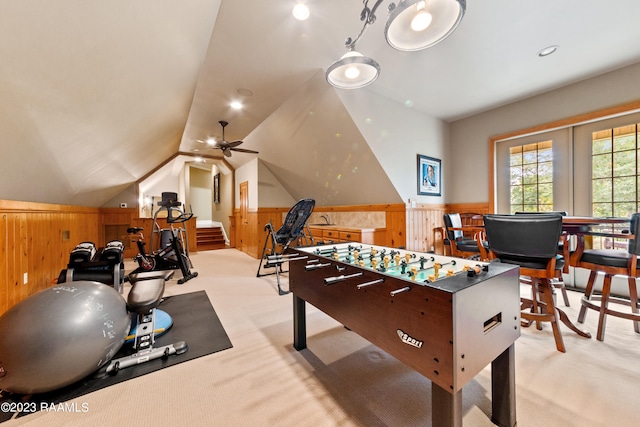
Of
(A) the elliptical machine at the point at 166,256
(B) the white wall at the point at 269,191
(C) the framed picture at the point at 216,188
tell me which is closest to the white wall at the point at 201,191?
(C) the framed picture at the point at 216,188

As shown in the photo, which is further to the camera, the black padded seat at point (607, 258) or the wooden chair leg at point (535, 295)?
the wooden chair leg at point (535, 295)

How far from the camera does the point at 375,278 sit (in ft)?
4.01

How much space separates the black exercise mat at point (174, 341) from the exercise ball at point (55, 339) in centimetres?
10

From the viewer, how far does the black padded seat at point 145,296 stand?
1.71 metres

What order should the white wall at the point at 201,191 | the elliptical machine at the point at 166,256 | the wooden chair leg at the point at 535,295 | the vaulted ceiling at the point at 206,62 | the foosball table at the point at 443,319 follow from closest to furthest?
the foosball table at the point at 443,319 < the vaulted ceiling at the point at 206,62 < the wooden chair leg at the point at 535,295 < the elliptical machine at the point at 166,256 < the white wall at the point at 201,191

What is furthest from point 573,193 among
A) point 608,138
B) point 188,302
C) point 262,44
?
point 188,302

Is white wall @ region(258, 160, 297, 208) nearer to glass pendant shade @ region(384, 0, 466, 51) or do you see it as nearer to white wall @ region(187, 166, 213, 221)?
glass pendant shade @ region(384, 0, 466, 51)

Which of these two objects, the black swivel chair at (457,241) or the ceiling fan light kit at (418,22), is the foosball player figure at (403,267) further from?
the black swivel chair at (457,241)

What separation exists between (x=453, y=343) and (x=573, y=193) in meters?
3.78

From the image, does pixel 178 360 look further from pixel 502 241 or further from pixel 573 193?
pixel 573 193

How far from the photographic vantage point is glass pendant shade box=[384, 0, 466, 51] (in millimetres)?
1227

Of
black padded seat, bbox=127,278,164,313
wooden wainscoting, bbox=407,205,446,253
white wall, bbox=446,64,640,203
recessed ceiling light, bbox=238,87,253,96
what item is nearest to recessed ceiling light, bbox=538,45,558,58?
white wall, bbox=446,64,640,203

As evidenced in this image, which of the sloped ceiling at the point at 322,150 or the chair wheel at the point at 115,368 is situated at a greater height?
the sloped ceiling at the point at 322,150

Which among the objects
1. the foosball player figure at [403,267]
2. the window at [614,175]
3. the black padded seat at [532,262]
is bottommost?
the black padded seat at [532,262]
